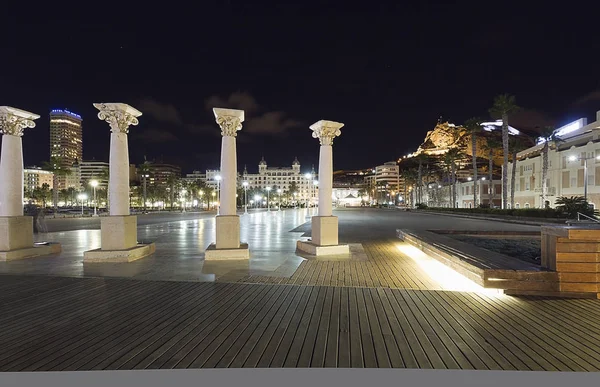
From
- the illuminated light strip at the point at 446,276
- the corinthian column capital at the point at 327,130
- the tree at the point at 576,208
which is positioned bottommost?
the illuminated light strip at the point at 446,276

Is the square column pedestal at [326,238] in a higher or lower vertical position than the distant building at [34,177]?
lower

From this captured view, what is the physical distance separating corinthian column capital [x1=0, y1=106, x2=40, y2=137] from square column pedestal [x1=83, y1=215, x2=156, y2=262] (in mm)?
4864

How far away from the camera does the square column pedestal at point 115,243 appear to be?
11.1 metres

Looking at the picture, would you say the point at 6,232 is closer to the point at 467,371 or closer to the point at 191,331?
the point at 191,331

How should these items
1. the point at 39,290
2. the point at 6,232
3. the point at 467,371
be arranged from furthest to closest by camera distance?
the point at 6,232
the point at 39,290
the point at 467,371

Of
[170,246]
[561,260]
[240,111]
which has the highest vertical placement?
[240,111]

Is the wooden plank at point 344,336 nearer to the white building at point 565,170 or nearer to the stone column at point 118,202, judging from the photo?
the stone column at point 118,202

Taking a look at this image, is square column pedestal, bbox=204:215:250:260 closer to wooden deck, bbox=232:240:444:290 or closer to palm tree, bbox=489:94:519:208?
wooden deck, bbox=232:240:444:290

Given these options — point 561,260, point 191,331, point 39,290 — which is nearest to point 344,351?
point 191,331

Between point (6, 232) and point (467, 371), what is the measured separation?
47.8ft

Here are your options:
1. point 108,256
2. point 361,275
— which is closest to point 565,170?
point 361,275

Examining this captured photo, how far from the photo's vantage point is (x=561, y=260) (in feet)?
22.7

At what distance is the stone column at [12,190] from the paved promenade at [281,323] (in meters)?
3.39

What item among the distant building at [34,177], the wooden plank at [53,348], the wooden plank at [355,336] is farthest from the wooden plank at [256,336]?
the distant building at [34,177]
